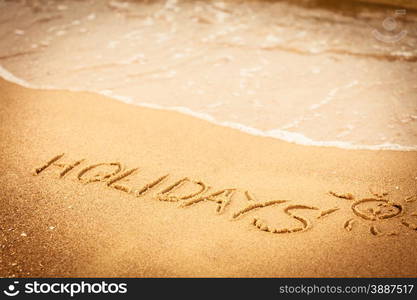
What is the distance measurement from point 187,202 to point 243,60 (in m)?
2.54

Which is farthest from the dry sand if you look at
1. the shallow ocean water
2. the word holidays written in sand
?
the shallow ocean water

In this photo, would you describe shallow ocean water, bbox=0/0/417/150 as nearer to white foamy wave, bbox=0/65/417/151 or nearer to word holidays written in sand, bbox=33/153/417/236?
white foamy wave, bbox=0/65/417/151

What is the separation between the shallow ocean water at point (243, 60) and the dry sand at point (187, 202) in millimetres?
413

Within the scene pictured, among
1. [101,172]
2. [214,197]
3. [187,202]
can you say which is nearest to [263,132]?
[214,197]

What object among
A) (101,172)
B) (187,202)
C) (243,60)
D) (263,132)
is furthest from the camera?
(243,60)

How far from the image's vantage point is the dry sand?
2.02 metres

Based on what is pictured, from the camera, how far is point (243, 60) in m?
4.42

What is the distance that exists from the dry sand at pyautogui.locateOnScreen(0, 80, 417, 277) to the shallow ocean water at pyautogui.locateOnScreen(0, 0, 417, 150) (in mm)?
413

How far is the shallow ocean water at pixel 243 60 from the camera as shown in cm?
346

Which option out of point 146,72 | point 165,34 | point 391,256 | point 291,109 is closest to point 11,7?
point 165,34

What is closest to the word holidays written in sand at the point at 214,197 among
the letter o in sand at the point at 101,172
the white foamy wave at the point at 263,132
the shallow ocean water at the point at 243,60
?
the letter o in sand at the point at 101,172

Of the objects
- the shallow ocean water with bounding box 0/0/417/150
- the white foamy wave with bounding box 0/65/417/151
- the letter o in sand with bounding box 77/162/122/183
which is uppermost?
the shallow ocean water with bounding box 0/0/417/150

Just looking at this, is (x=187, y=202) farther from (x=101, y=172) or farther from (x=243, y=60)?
(x=243, y=60)

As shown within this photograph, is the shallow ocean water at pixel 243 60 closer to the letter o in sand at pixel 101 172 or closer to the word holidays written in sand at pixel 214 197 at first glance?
the word holidays written in sand at pixel 214 197
